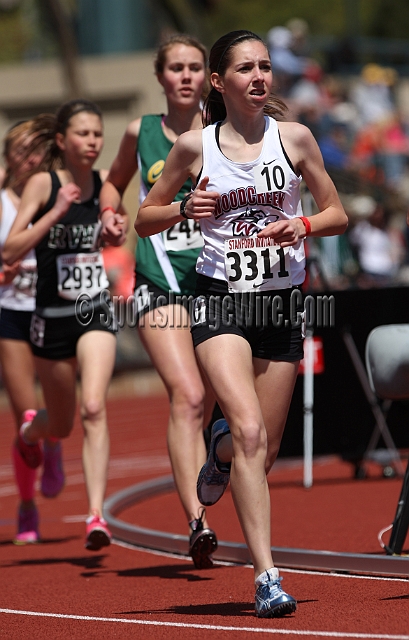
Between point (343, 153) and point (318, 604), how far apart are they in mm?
16529

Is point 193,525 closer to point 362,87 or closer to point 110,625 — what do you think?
point 110,625

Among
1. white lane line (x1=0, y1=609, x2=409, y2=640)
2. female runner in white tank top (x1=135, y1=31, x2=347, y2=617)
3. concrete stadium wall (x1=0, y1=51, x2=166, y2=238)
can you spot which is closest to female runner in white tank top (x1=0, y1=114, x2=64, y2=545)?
white lane line (x1=0, y1=609, x2=409, y2=640)

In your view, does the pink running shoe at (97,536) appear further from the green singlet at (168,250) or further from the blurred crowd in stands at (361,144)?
the blurred crowd in stands at (361,144)

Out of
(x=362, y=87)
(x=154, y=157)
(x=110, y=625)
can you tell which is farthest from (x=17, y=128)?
(x=362, y=87)

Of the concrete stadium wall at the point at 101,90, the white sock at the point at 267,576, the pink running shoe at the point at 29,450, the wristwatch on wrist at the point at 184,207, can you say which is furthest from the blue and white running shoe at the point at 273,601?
the concrete stadium wall at the point at 101,90

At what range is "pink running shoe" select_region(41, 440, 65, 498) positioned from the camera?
8.01 meters

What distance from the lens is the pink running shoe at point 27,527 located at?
7.85 metres

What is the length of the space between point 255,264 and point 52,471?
3.41 metres

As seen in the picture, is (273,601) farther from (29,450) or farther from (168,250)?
(29,450)

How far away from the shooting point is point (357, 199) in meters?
18.2

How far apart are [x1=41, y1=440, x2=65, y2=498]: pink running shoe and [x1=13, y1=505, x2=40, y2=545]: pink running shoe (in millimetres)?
192

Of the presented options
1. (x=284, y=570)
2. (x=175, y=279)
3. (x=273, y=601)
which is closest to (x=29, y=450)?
(x=175, y=279)

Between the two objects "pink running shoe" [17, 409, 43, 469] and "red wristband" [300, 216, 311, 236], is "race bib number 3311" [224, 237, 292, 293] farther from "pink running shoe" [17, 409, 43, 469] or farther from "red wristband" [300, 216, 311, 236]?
"pink running shoe" [17, 409, 43, 469]

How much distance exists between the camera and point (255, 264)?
16.8 feet
